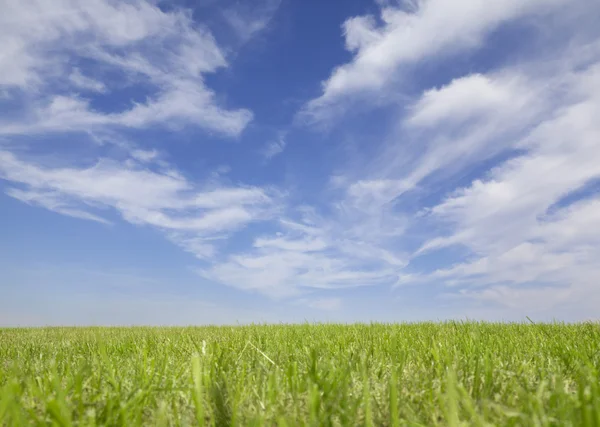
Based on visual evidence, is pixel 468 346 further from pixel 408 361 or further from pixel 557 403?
pixel 557 403

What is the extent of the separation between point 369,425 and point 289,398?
2.33 feet

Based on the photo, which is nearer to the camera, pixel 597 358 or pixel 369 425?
pixel 369 425

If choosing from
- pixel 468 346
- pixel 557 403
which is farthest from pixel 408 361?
pixel 557 403

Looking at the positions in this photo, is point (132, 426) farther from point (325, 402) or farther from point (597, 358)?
point (597, 358)

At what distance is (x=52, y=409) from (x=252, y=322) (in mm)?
9200

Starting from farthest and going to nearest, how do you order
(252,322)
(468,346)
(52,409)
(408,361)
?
1. (252,322)
2. (468,346)
3. (408,361)
4. (52,409)

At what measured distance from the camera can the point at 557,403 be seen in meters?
1.98

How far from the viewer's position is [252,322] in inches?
418

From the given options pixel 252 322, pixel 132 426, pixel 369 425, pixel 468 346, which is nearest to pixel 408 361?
pixel 468 346

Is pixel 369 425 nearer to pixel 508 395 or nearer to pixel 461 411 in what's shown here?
pixel 461 411

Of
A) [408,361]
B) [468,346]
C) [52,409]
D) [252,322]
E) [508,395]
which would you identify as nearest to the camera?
[52,409]

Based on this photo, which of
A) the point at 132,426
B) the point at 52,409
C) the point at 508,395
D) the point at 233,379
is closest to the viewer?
the point at 52,409

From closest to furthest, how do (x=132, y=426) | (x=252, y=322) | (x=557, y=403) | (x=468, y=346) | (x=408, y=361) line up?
1. (x=132, y=426)
2. (x=557, y=403)
3. (x=408, y=361)
4. (x=468, y=346)
5. (x=252, y=322)

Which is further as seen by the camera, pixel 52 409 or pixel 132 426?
pixel 132 426
